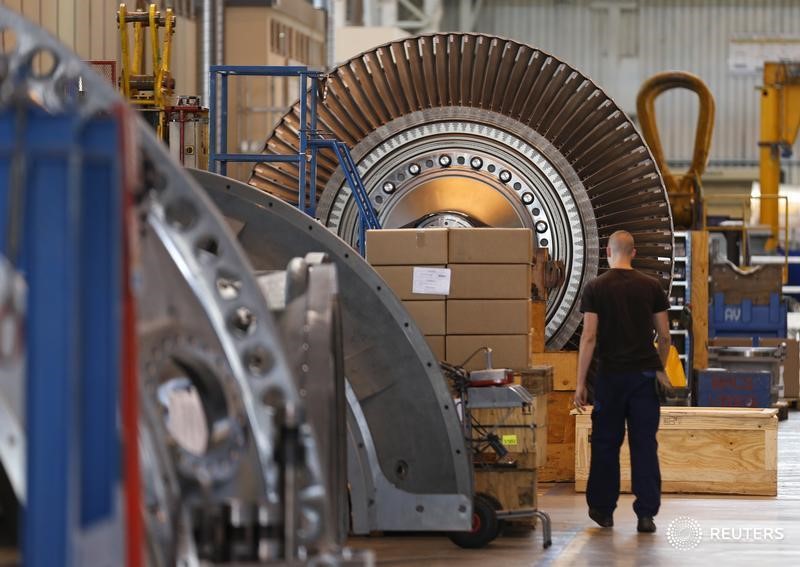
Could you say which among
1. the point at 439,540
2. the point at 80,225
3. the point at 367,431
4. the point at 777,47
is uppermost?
the point at 777,47

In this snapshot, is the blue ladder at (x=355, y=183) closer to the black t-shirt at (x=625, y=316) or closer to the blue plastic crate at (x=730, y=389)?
the black t-shirt at (x=625, y=316)

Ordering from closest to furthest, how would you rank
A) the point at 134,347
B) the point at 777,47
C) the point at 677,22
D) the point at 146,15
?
the point at 134,347, the point at 146,15, the point at 777,47, the point at 677,22

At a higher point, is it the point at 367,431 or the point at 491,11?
the point at 491,11

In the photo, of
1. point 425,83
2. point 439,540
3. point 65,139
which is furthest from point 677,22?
point 65,139

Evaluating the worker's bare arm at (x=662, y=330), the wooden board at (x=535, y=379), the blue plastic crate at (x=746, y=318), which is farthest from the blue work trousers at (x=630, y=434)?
the blue plastic crate at (x=746, y=318)

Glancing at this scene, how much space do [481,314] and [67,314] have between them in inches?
208

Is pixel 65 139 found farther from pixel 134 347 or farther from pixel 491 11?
pixel 491 11

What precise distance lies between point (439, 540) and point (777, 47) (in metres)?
22.2

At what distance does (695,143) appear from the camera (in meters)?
15.4

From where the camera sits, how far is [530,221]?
1070 cm

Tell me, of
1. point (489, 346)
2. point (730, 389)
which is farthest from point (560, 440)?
point (730, 389)

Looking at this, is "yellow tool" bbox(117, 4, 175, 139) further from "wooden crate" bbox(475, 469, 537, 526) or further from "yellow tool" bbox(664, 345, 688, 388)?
"yellow tool" bbox(664, 345, 688, 388)

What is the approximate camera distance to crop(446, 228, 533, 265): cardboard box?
8.06 metres

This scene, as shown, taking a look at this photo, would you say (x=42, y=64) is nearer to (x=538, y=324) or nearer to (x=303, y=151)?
(x=303, y=151)
